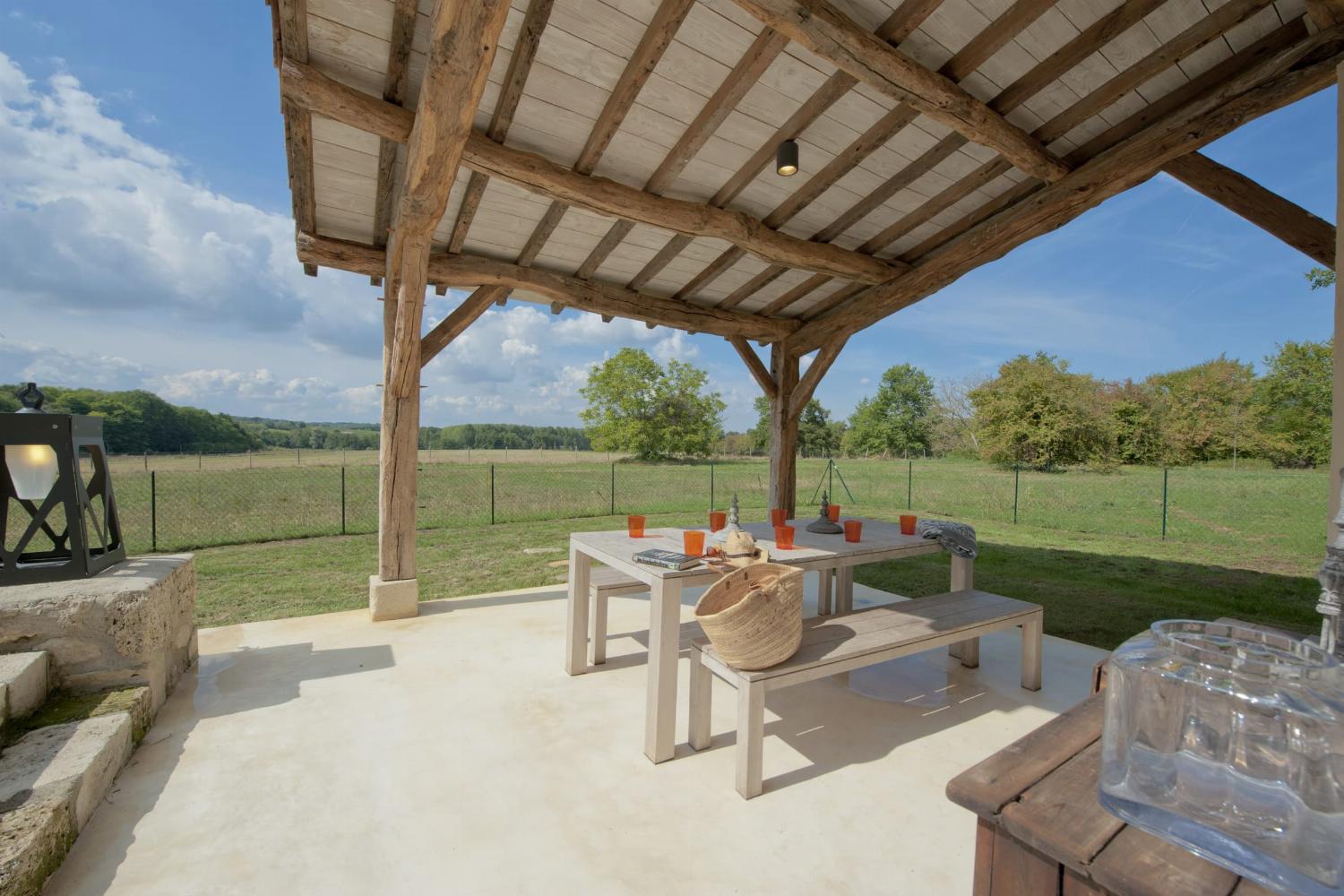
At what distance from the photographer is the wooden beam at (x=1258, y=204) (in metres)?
2.81

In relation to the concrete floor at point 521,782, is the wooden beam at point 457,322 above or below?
above

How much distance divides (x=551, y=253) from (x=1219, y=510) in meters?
10.7

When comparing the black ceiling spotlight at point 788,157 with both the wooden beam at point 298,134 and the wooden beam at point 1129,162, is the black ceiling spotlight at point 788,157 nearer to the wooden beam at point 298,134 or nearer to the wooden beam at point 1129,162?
the wooden beam at point 1129,162

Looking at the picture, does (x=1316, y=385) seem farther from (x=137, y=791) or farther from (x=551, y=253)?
(x=137, y=791)

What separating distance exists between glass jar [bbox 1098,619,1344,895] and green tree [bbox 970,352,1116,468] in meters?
18.9

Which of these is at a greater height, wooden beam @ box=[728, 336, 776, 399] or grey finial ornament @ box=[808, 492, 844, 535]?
wooden beam @ box=[728, 336, 776, 399]

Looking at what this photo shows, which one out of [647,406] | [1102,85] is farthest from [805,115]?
[647,406]

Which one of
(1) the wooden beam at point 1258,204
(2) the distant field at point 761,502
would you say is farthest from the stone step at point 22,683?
(1) the wooden beam at point 1258,204

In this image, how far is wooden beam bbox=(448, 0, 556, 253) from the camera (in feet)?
7.25

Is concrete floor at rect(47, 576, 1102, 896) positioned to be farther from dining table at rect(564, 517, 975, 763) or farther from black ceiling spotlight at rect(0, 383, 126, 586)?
black ceiling spotlight at rect(0, 383, 126, 586)

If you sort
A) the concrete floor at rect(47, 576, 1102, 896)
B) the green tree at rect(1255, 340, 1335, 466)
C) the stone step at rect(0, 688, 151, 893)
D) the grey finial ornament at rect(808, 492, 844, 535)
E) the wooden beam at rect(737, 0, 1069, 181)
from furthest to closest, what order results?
the green tree at rect(1255, 340, 1335, 466) < the grey finial ornament at rect(808, 492, 844, 535) < the wooden beam at rect(737, 0, 1069, 181) < the concrete floor at rect(47, 576, 1102, 896) < the stone step at rect(0, 688, 151, 893)

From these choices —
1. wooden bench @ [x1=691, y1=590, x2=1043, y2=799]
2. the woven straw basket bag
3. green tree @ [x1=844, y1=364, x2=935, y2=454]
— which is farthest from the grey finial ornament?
green tree @ [x1=844, y1=364, x2=935, y2=454]

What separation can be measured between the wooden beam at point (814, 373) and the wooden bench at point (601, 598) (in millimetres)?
2781

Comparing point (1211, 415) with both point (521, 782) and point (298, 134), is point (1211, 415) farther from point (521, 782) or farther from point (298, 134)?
point (298, 134)
